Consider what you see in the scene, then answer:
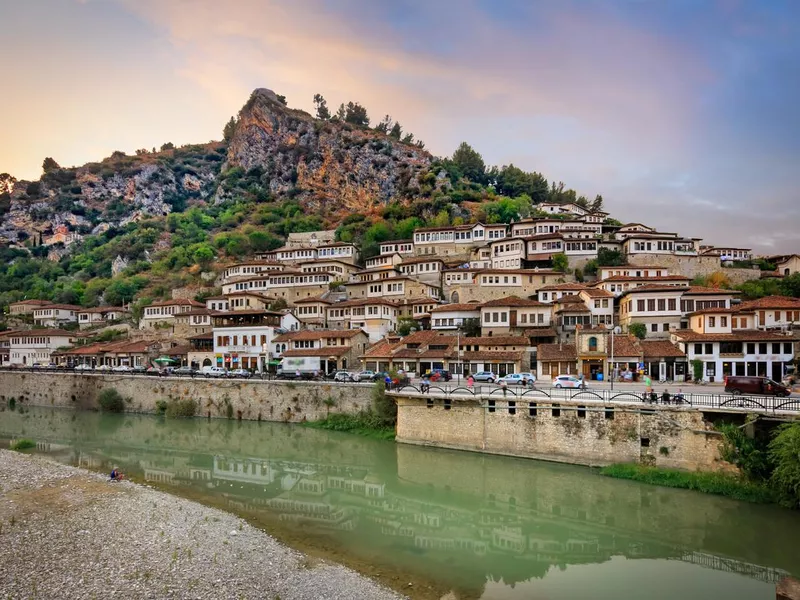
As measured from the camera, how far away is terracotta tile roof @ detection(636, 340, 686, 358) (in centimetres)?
3359

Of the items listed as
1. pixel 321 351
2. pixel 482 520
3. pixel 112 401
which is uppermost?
pixel 321 351

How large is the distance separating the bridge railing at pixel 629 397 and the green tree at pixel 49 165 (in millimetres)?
170883

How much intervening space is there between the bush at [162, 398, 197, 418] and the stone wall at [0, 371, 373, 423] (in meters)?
0.45

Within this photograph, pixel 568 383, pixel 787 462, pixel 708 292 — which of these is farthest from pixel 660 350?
pixel 787 462

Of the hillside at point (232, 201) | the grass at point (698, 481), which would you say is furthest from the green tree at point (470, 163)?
the grass at point (698, 481)

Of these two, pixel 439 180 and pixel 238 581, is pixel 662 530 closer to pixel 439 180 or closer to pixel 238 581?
pixel 238 581

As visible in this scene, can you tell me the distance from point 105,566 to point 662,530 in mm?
19819

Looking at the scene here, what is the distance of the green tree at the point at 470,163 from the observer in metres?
121

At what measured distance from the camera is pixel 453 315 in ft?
156

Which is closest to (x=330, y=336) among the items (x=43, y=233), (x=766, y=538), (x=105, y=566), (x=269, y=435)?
(x=269, y=435)

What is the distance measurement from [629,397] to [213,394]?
32183 mm

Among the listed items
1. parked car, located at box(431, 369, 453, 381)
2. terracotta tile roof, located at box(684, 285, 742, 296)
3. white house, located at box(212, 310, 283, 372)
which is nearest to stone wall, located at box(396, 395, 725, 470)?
parked car, located at box(431, 369, 453, 381)

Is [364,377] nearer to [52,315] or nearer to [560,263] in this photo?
[560,263]

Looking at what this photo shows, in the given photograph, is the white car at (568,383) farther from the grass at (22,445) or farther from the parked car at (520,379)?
the grass at (22,445)
